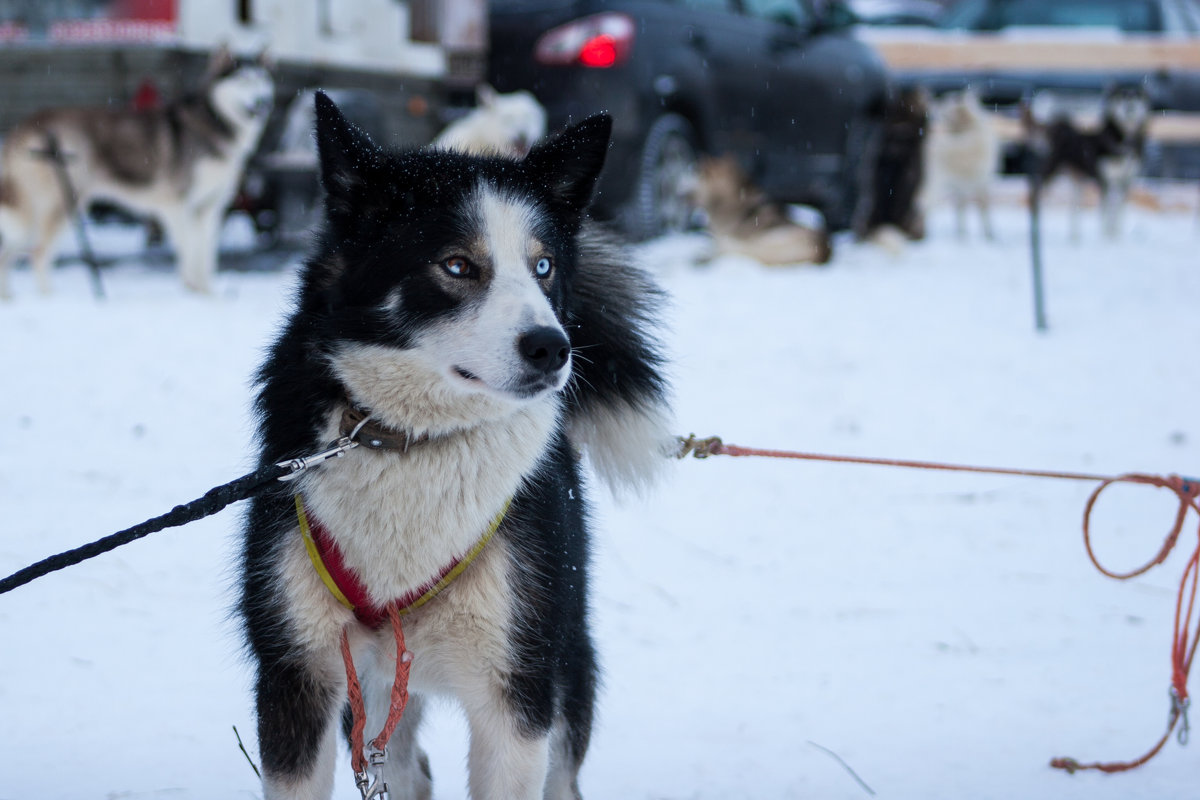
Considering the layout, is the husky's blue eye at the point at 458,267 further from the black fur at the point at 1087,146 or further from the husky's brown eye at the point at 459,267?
the black fur at the point at 1087,146

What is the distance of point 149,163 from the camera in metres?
7.29

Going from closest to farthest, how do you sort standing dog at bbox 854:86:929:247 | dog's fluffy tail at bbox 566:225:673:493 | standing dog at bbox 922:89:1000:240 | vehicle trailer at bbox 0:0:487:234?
dog's fluffy tail at bbox 566:225:673:493 → vehicle trailer at bbox 0:0:487:234 → standing dog at bbox 854:86:929:247 → standing dog at bbox 922:89:1000:240

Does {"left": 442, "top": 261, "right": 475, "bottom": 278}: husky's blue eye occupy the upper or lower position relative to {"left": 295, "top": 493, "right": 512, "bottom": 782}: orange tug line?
upper

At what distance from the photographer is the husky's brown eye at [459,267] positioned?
1814 mm

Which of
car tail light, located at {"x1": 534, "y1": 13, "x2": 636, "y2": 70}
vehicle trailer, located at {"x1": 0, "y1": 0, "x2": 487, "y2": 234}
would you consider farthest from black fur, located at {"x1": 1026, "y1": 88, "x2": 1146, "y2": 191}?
vehicle trailer, located at {"x1": 0, "y1": 0, "x2": 487, "y2": 234}

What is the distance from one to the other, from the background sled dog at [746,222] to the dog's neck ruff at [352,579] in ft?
23.8

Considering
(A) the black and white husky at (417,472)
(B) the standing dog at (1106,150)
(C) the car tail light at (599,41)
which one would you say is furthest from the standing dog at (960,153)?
(A) the black and white husky at (417,472)

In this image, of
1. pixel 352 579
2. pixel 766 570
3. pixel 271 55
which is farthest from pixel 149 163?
pixel 352 579

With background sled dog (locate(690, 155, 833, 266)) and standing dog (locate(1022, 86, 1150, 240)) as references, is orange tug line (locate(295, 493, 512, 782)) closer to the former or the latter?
background sled dog (locate(690, 155, 833, 266))

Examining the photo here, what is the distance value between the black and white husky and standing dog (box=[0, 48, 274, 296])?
5520mm

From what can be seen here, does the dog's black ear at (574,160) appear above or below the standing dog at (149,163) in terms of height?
above

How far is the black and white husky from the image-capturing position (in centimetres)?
176

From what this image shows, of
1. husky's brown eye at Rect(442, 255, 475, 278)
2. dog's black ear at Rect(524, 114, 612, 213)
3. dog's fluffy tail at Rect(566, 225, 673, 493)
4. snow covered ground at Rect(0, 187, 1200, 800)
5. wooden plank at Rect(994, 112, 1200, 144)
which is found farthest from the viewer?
wooden plank at Rect(994, 112, 1200, 144)

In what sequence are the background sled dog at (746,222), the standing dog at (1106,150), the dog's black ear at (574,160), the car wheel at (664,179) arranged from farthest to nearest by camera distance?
the standing dog at (1106,150), the background sled dog at (746,222), the car wheel at (664,179), the dog's black ear at (574,160)
